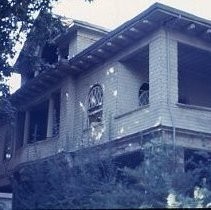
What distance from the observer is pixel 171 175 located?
13586mm

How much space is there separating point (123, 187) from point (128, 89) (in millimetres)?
4924

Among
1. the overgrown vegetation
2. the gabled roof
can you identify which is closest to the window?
the gabled roof

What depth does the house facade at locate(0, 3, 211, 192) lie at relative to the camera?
1552 centimetres

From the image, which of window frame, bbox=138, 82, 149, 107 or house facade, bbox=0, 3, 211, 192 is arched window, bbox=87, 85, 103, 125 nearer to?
house facade, bbox=0, 3, 211, 192

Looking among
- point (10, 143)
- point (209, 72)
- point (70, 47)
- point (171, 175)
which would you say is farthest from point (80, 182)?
point (10, 143)

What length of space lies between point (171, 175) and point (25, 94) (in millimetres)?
11630

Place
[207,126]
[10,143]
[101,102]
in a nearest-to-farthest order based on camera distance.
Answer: [207,126] < [101,102] < [10,143]

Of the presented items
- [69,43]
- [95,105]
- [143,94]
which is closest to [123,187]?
[143,94]

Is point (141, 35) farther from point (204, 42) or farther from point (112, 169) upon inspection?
point (112, 169)

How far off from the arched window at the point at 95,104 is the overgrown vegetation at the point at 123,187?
3.13 meters

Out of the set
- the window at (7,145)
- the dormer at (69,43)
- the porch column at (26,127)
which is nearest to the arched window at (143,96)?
the dormer at (69,43)

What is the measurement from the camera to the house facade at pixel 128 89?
15516 millimetres

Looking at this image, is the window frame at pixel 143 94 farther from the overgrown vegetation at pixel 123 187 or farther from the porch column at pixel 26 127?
the porch column at pixel 26 127

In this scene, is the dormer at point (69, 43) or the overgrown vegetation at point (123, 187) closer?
the overgrown vegetation at point (123, 187)
